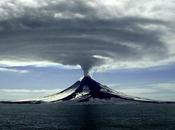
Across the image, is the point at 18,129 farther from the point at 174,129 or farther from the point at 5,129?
the point at 174,129

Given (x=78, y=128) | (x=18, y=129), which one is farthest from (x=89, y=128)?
(x=18, y=129)

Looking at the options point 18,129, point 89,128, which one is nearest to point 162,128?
point 89,128

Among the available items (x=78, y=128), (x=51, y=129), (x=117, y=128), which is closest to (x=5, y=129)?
(x=51, y=129)

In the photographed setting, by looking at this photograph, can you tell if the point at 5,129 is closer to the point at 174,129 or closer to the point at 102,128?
the point at 102,128

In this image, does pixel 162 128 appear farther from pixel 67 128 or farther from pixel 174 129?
pixel 67 128

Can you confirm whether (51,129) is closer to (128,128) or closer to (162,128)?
(128,128)

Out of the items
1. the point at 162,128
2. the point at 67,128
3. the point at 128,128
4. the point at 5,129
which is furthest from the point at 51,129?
the point at 162,128
